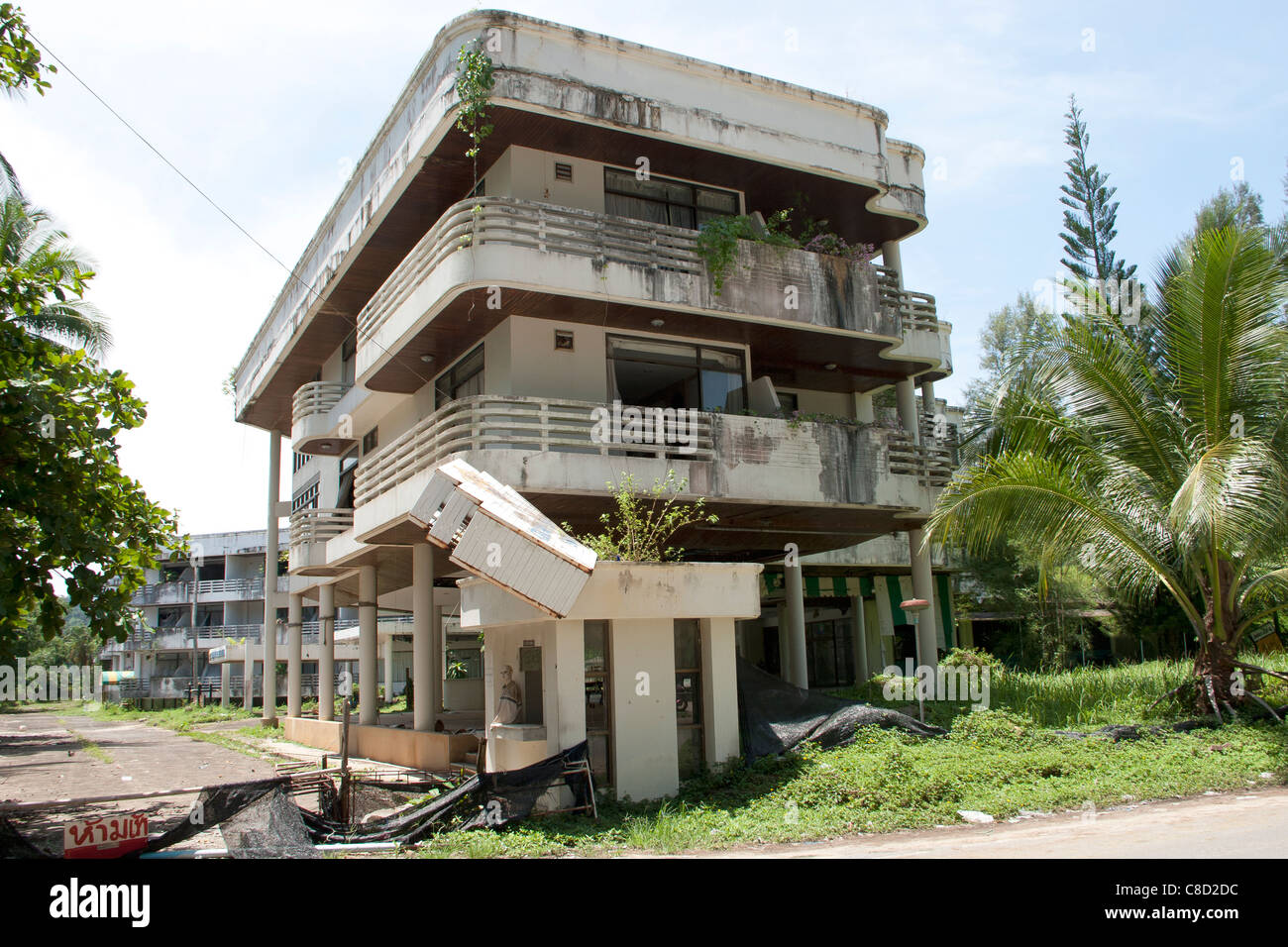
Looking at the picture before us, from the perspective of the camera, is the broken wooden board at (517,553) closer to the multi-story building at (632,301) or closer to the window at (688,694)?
the window at (688,694)

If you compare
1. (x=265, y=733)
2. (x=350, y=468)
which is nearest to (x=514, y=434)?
(x=350, y=468)

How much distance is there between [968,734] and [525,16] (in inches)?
485

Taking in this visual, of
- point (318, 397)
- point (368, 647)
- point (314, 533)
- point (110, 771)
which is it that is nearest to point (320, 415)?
point (318, 397)

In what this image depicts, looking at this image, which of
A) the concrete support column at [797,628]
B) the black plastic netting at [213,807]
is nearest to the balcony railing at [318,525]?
the concrete support column at [797,628]

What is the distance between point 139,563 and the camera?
38.5ft

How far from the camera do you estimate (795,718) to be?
12.6 metres

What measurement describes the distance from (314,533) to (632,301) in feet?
34.8

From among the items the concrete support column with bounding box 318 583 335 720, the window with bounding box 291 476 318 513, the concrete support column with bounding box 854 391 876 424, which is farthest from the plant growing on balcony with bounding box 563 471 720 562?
the window with bounding box 291 476 318 513

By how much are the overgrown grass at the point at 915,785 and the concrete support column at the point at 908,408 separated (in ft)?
22.3

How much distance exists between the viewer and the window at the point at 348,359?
23670 mm

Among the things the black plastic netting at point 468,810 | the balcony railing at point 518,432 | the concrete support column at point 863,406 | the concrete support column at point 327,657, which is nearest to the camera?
the black plastic netting at point 468,810

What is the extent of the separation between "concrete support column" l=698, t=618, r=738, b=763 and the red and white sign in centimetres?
629

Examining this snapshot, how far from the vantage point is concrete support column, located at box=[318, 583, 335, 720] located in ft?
79.5
